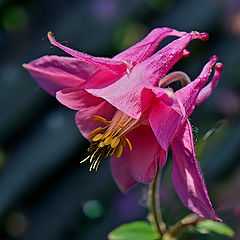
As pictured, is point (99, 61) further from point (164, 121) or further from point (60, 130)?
point (60, 130)

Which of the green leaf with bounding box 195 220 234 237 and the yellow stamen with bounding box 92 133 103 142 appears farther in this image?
the green leaf with bounding box 195 220 234 237

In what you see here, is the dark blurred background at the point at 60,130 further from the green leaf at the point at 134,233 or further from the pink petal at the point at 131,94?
the pink petal at the point at 131,94

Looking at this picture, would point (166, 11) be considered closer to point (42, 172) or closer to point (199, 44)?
point (199, 44)

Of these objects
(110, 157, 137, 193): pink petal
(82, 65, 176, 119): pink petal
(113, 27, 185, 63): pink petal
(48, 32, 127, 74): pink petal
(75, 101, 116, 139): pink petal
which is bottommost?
(110, 157, 137, 193): pink petal

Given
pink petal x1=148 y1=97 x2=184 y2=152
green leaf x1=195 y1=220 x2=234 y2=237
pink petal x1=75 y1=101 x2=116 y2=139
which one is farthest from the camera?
green leaf x1=195 y1=220 x2=234 y2=237

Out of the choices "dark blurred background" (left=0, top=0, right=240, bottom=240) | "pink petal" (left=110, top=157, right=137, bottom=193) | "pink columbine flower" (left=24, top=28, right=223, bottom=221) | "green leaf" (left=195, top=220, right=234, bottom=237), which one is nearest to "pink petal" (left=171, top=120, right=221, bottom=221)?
"pink columbine flower" (left=24, top=28, right=223, bottom=221)

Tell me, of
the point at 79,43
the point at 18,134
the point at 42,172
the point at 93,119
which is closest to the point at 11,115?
the point at 18,134

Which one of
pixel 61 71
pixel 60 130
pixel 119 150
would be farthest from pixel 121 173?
pixel 60 130

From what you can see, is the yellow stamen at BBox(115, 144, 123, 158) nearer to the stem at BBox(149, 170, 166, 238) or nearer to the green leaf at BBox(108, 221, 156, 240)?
the stem at BBox(149, 170, 166, 238)
